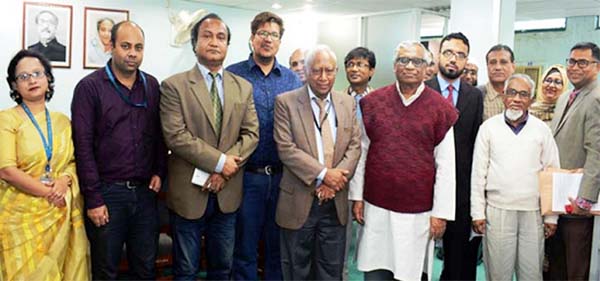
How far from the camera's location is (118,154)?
253 centimetres

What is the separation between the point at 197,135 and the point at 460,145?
152 centimetres

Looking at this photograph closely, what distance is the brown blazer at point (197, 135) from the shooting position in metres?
2.58

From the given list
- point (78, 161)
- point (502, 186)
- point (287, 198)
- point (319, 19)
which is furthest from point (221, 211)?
point (319, 19)

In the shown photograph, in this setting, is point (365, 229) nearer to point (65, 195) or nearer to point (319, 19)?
point (65, 195)

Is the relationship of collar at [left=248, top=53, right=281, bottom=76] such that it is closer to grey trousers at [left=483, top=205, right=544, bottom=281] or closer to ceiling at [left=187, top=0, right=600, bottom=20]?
grey trousers at [left=483, top=205, right=544, bottom=281]

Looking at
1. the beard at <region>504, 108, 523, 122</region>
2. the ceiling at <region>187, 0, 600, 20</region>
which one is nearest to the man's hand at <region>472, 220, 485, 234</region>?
the beard at <region>504, 108, 523, 122</region>

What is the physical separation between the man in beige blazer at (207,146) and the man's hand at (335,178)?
0.44 meters

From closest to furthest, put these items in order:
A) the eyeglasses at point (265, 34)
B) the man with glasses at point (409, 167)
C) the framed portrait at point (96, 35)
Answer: the man with glasses at point (409, 167)
the eyeglasses at point (265, 34)
the framed portrait at point (96, 35)

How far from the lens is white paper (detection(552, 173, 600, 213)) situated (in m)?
2.75

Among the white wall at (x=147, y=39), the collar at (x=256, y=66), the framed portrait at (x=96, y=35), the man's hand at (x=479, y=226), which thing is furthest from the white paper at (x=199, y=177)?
the white wall at (x=147, y=39)

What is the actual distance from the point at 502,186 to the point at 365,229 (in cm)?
79

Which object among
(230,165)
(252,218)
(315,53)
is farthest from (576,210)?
(230,165)

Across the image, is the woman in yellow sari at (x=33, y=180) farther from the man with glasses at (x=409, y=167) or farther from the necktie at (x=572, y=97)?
the necktie at (x=572, y=97)

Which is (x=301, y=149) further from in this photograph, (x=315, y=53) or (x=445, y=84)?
(x=445, y=84)
